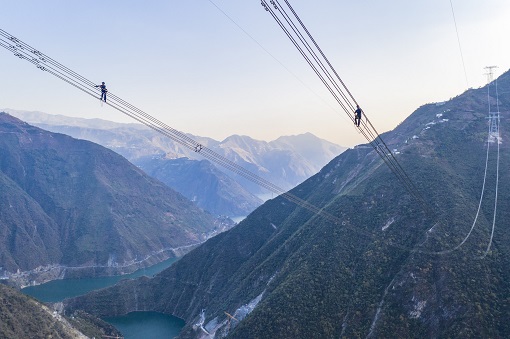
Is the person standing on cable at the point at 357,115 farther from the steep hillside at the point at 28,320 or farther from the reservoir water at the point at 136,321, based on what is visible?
the reservoir water at the point at 136,321

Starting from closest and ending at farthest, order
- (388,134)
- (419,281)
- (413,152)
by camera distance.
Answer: (419,281) < (413,152) < (388,134)

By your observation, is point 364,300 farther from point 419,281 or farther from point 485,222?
point 485,222

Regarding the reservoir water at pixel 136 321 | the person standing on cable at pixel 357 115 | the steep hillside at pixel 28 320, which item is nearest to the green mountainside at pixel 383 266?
the reservoir water at pixel 136 321

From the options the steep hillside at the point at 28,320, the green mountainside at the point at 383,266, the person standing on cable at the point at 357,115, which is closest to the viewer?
the person standing on cable at the point at 357,115

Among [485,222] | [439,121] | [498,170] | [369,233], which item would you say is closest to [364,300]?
[369,233]

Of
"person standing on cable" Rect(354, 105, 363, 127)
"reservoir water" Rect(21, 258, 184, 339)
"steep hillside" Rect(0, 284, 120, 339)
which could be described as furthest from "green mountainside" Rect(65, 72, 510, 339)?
"person standing on cable" Rect(354, 105, 363, 127)

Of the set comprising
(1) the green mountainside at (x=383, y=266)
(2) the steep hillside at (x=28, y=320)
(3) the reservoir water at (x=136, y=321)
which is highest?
(1) the green mountainside at (x=383, y=266)
